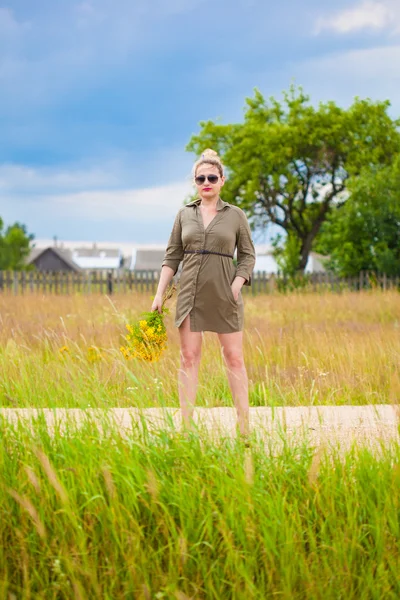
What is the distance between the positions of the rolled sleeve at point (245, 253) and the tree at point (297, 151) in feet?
93.0

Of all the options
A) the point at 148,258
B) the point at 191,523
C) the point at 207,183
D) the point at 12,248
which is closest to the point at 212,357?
the point at 207,183

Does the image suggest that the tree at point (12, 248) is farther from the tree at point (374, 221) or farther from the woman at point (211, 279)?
the woman at point (211, 279)

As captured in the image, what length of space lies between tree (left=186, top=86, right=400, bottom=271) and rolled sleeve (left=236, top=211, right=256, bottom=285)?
A: 2835cm

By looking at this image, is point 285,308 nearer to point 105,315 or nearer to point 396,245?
point 105,315

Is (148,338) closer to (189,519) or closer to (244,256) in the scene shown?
(244,256)

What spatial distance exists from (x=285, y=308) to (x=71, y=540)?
1006cm

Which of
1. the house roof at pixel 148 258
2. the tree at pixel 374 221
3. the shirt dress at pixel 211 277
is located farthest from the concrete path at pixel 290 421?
the house roof at pixel 148 258

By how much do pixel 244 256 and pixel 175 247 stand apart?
426 millimetres

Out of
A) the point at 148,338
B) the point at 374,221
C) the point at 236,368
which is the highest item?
the point at 374,221

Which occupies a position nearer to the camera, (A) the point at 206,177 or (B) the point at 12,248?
(A) the point at 206,177

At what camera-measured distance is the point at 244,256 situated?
4176 mm

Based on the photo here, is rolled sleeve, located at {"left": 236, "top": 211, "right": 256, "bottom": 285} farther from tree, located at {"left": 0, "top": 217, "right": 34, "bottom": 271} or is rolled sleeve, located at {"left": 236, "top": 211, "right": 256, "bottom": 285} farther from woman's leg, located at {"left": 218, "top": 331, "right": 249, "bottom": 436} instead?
tree, located at {"left": 0, "top": 217, "right": 34, "bottom": 271}

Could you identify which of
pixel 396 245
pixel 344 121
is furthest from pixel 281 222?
pixel 396 245

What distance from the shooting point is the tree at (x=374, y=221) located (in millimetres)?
22906
